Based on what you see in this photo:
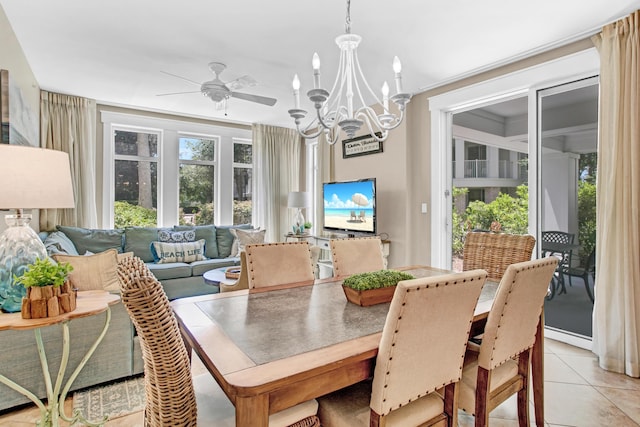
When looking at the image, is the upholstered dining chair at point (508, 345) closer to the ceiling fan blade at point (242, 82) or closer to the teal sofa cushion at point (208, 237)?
the ceiling fan blade at point (242, 82)

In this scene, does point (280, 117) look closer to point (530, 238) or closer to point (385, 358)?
point (530, 238)

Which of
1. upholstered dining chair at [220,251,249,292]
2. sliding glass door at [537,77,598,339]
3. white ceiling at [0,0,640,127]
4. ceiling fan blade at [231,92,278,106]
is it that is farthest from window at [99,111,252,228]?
sliding glass door at [537,77,598,339]

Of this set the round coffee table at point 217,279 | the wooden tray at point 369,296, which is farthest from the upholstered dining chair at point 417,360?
the round coffee table at point 217,279

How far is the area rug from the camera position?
6.42ft

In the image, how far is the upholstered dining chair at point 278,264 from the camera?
198cm

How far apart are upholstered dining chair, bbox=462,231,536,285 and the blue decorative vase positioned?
256cm

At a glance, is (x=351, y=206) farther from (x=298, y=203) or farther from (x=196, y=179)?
(x=196, y=179)

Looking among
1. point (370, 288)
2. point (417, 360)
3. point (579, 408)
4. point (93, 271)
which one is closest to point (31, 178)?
point (93, 271)

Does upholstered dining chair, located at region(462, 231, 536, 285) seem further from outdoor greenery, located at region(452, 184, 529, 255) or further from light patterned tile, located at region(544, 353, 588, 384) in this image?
outdoor greenery, located at region(452, 184, 529, 255)

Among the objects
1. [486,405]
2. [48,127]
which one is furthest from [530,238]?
[48,127]

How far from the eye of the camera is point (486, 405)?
4.52 ft

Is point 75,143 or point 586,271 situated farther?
point 75,143

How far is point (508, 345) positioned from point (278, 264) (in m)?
1.23

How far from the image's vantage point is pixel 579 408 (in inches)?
79.7
